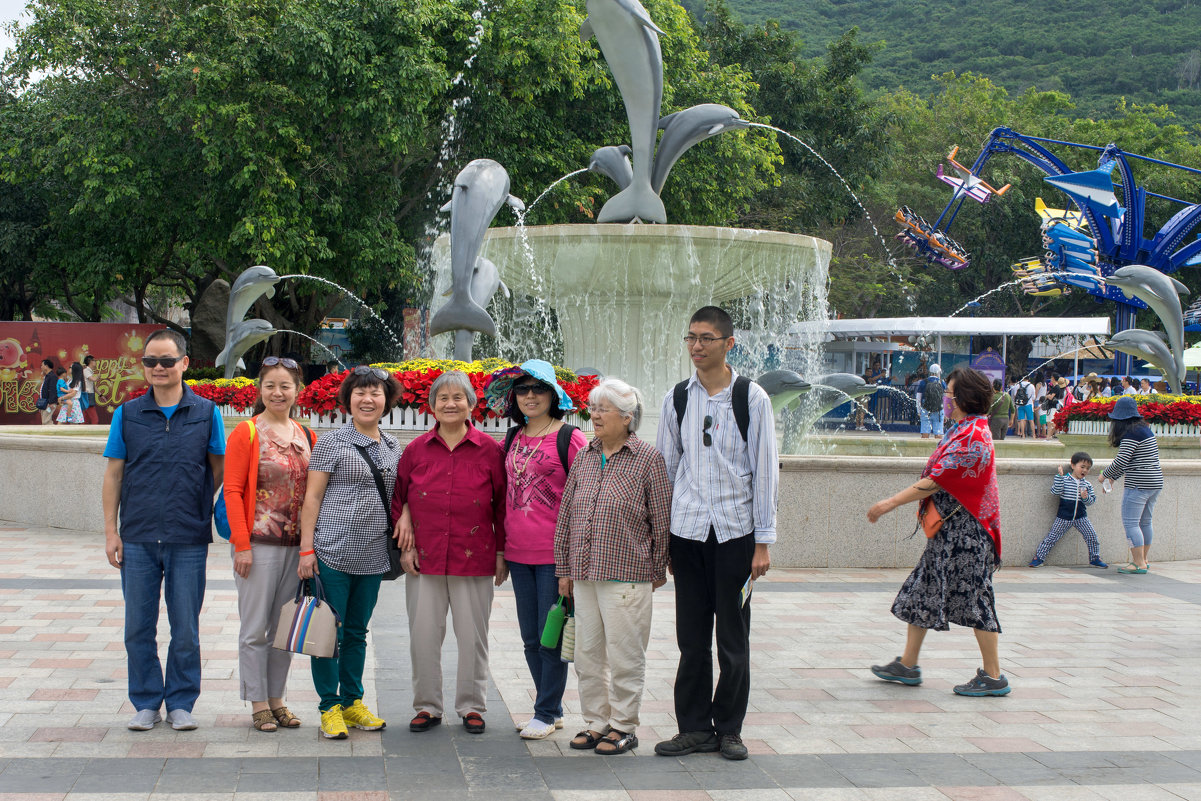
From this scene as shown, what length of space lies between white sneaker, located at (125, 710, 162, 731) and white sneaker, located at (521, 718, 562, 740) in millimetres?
1517

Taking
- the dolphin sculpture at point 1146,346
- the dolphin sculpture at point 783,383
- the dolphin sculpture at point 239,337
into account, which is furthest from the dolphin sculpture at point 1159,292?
the dolphin sculpture at point 239,337

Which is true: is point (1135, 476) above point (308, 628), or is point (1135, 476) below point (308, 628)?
above

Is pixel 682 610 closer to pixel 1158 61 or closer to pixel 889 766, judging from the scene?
pixel 889 766

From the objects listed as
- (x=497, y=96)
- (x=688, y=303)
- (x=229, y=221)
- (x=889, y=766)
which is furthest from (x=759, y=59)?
(x=889, y=766)

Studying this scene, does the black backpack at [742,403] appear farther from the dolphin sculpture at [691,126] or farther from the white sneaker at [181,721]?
the dolphin sculpture at [691,126]

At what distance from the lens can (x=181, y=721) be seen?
15.0 feet

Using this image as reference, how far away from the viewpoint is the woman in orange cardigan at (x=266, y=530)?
14.8 feet

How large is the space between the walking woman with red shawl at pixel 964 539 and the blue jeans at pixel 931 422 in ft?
54.8

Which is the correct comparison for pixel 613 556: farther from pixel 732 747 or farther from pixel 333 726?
pixel 333 726

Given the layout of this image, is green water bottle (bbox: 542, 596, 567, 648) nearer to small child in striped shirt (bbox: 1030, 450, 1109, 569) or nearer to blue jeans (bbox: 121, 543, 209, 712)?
blue jeans (bbox: 121, 543, 209, 712)

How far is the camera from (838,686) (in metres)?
5.59

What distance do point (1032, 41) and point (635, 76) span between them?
64.4 meters

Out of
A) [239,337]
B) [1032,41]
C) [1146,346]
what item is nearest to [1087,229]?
[1146,346]

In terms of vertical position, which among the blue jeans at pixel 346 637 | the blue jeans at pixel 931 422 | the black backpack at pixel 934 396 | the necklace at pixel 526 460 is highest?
the black backpack at pixel 934 396
